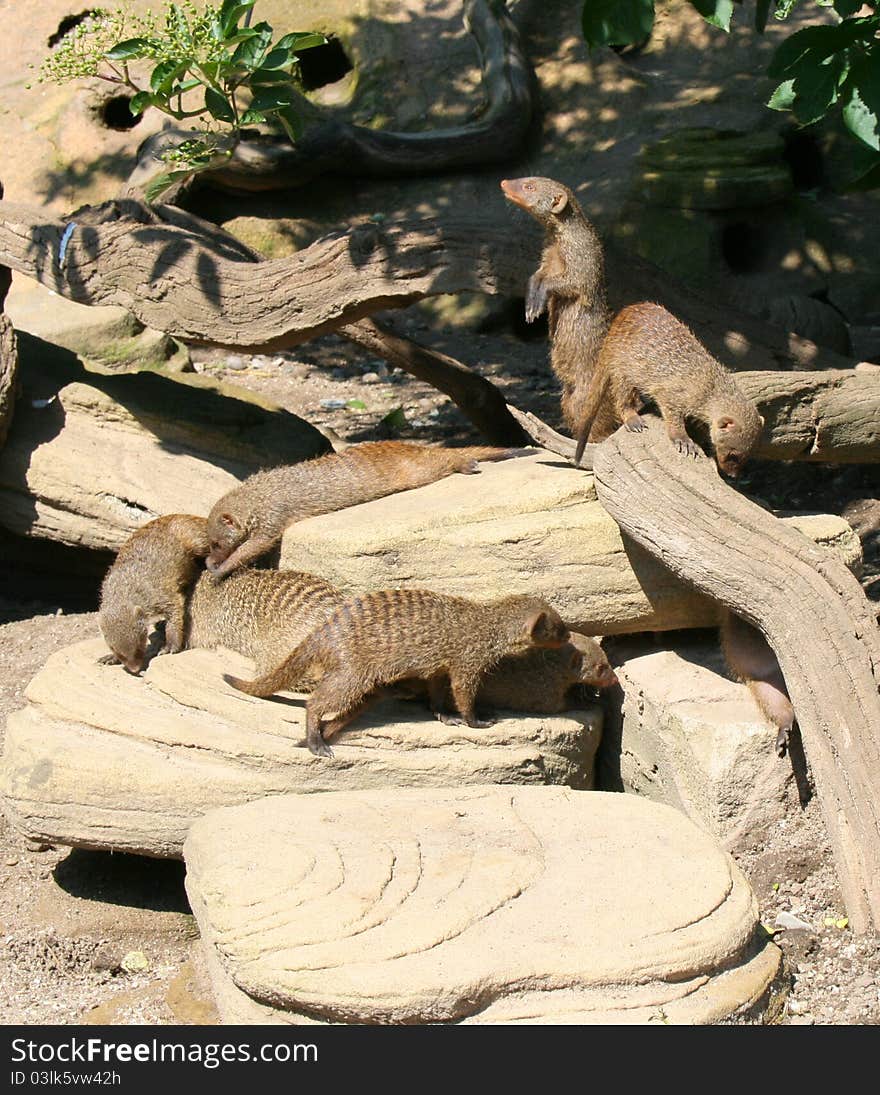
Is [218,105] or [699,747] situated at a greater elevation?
[218,105]

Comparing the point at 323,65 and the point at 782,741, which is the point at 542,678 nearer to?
the point at 782,741

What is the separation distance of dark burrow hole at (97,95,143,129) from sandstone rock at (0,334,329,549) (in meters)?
5.09

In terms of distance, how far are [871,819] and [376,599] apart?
220 cm

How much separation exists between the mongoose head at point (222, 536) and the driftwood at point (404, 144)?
511 centimetres

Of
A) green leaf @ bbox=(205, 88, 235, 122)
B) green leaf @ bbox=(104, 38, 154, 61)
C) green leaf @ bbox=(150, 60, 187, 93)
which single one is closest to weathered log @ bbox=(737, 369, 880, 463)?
green leaf @ bbox=(205, 88, 235, 122)

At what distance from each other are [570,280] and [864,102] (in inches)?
101

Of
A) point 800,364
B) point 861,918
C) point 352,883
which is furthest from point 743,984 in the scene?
point 800,364

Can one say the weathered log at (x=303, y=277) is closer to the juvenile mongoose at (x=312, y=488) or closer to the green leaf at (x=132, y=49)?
the juvenile mongoose at (x=312, y=488)

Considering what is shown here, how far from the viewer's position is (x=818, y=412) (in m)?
6.21

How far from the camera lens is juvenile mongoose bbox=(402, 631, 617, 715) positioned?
558cm

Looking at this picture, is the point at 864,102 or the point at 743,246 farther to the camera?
the point at 743,246

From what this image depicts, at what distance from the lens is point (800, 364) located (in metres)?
7.40


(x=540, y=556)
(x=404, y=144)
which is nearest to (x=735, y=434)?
(x=540, y=556)

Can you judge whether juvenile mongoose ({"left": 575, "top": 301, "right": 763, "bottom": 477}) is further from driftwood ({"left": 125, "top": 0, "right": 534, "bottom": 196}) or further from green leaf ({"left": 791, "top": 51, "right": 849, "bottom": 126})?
driftwood ({"left": 125, "top": 0, "right": 534, "bottom": 196})
